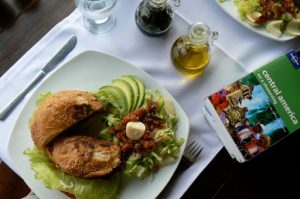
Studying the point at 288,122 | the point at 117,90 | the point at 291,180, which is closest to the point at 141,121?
the point at 117,90

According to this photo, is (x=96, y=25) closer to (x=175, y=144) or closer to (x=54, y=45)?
(x=54, y=45)

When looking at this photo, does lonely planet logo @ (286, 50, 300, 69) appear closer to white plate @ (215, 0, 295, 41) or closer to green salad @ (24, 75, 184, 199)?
white plate @ (215, 0, 295, 41)

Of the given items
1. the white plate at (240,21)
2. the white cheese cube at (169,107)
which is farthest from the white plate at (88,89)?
the white plate at (240,21)

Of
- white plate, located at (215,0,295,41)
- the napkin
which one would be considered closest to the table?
the napkin

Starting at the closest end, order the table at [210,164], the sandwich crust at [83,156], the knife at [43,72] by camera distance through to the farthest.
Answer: the sandwich crust at [83,156] → the knife at [43,72] → the table at [210,164]

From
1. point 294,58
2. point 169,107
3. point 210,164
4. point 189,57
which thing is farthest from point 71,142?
point 294,58

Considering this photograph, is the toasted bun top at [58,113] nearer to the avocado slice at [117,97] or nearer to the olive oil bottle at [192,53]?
the avocado slice at [117,97]
